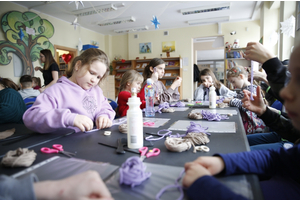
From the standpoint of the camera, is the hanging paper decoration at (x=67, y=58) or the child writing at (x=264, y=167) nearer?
the child writing at (x=264, y=167)

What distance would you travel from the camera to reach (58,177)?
45 centimetres

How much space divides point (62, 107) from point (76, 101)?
0.29 feet

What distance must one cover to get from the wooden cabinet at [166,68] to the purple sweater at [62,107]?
4715 mm

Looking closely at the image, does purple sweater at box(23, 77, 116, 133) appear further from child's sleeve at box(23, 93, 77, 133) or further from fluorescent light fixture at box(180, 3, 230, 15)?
fluorescent light fixture at box(180, 3, 230, 15)

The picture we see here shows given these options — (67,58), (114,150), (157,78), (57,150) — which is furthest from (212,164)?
(67,58)

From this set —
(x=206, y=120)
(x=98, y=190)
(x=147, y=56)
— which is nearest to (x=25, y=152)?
(x=98, y=190)

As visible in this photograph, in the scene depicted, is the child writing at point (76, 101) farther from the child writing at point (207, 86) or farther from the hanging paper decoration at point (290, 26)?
the hanging paper decoration at point (290, 26)

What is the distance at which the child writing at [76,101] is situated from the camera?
0.84m

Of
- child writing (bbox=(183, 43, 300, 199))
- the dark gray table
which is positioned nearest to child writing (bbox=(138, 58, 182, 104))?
the dark gray table

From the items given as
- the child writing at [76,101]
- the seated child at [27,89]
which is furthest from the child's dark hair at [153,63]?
the seated child at [27,89]

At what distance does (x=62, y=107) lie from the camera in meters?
1.06

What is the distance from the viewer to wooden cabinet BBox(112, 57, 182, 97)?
599 centimetres

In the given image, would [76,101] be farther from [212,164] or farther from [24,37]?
[24,37]

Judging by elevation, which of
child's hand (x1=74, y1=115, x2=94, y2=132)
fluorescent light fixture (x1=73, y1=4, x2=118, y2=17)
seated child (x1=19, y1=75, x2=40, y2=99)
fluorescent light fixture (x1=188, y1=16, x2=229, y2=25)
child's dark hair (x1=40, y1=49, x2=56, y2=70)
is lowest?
child's hand (x1=74, y1=115, x2=94, y2=132)
